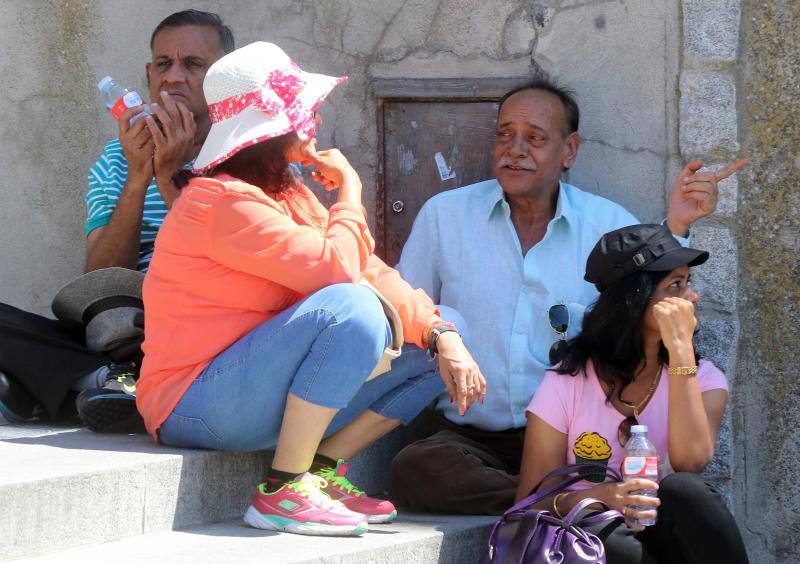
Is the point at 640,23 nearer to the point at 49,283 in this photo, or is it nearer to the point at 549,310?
the point at 549,310

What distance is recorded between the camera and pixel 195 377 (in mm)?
3041

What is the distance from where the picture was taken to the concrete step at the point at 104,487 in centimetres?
269

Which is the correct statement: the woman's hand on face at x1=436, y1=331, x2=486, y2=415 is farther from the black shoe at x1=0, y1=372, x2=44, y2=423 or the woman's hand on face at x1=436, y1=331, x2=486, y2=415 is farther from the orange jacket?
the black shoe at x1=0, y1=372, x2=44, y2=423

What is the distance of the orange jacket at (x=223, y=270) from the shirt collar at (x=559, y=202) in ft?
3.07

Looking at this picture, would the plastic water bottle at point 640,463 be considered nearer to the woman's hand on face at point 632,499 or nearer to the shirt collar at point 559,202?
the woman's hand on face at point 632,499

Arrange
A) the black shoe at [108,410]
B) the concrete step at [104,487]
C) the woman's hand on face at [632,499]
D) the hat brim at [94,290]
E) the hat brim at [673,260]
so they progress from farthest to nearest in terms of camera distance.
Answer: the hat brim at [94,290]
the black shoe at [108,410]
the hat brim at [673,260]
the woman's hand on face at [632,499]
the concrete step at [104,487]

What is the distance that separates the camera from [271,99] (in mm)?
3105

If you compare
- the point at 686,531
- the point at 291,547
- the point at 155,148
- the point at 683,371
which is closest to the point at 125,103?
the point at 155,148

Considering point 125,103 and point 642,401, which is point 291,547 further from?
point 125,103

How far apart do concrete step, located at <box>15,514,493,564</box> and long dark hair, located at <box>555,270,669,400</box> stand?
533 mm

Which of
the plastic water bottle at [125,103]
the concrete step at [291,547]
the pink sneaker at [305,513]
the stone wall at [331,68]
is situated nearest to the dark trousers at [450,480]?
the concrete step at [291,547]

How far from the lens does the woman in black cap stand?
10.1ft

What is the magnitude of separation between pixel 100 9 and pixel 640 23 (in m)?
1.99

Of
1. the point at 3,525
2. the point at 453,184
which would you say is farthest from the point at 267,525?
the point at 453,184
